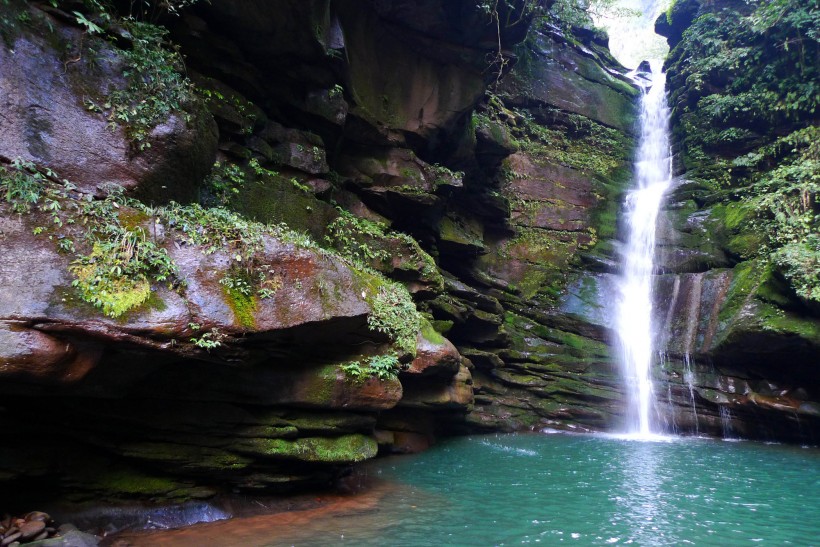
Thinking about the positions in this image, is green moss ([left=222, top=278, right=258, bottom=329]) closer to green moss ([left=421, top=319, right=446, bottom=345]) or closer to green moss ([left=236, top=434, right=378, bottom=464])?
green moss ([left=236, top=434, right=378, bottom=464])

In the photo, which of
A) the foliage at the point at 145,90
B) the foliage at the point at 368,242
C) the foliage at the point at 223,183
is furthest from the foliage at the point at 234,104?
the foliage at the point at 368,242

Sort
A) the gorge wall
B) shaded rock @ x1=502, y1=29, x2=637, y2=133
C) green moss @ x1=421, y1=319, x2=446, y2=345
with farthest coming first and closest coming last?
1. shaded rock @ x1=502, y1=29, x2=637, y2=133
2. green moss @ x1=421, y1=319, x2=446, y2=345
3. the gorge wall

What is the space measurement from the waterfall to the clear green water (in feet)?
9.57

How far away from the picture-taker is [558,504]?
24.3 feet

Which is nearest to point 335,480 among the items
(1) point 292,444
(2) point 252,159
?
(1) point 292,444

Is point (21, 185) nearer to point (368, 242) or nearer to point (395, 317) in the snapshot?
point (395, 317)

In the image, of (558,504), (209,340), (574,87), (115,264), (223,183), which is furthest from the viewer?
(574,87)

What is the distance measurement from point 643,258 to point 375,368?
526 inches

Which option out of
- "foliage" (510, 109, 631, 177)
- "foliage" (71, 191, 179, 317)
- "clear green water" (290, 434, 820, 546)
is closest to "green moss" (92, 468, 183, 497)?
"clear green water" (290, 434, 820, 546)

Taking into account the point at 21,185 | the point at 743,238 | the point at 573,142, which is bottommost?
the point at 21,185

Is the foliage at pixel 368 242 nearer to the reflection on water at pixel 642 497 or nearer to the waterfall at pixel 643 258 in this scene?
the reflection on water at pixel 642 497

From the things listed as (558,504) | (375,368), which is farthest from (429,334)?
(558,504)

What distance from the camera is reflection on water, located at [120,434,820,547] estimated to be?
6.07 m

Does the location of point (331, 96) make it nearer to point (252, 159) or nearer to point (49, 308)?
point (252, 159)
